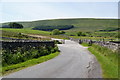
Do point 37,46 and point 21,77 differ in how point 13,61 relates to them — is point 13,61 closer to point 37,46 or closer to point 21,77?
point 21,77

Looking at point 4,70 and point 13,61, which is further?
point 13,61

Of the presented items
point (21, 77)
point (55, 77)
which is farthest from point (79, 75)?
point (21, 77)

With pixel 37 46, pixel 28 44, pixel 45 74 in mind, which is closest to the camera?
pixel 45 74

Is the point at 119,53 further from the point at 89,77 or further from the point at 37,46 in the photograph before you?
the point at 37,46

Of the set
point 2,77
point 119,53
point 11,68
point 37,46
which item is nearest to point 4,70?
point 11,68

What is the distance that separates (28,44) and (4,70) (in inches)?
502

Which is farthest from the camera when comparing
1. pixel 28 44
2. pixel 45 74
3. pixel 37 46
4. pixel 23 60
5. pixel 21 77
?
pixel 37 46

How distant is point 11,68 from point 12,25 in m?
131

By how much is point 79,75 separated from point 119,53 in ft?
24.8

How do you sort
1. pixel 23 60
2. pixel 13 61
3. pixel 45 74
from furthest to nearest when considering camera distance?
pixel 23 60
pixel 13 61
pixel 45 74

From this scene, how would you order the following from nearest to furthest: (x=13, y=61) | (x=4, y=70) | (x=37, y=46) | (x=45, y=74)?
(x=45, y=74) < (x=4, y=70) < (x=13, y=61) < (x=37, y=46)

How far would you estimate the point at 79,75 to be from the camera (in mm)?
14805

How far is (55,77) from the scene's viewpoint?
45.2ft

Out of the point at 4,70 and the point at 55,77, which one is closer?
the point at 55,77
